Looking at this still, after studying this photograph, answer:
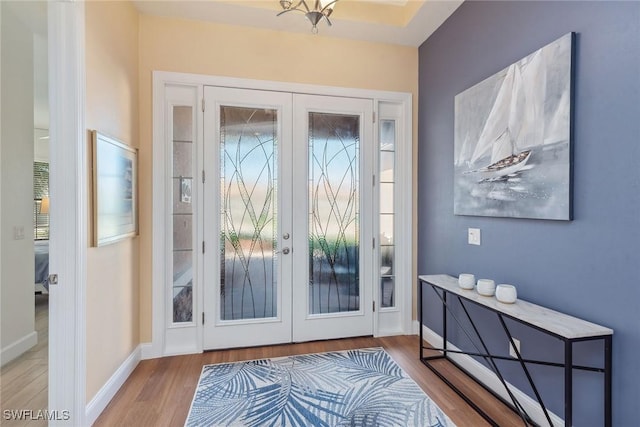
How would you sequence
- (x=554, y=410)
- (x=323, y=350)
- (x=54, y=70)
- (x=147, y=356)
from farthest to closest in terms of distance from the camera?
(x=323, y=350) → (x=147, y=356) → (x=554, y=410) → (x=54, y=70)

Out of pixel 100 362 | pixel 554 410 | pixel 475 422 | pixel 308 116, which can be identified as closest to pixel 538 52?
pixel 308 116

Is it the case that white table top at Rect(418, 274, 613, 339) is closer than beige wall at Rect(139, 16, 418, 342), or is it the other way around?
white table top at Rect(418, 274, 613, 339)

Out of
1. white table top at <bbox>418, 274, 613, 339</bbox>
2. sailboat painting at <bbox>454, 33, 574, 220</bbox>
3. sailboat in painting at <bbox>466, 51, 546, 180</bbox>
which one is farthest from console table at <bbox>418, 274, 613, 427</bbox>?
sailboat in painting at <bbox>466, 51, 546, 180</bbox>

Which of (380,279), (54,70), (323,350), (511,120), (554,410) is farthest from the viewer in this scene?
(380,279)

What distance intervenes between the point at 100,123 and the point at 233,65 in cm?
127

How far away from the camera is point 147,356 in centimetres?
267

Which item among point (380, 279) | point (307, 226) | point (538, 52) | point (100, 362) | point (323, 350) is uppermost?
point (538, 52)

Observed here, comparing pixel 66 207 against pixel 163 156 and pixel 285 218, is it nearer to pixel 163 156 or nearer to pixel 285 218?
pixel 163 156

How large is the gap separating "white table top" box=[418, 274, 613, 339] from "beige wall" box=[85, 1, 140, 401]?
2383mm

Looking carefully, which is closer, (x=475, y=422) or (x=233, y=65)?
(x=475, y=422)

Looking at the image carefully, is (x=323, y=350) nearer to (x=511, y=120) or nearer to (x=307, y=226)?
(x=307, y=226)

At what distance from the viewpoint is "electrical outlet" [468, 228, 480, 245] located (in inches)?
93.4

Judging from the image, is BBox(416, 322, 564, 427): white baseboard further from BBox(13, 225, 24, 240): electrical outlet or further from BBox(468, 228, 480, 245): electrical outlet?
BBox(13, 225, 24, 240): electrical outlet

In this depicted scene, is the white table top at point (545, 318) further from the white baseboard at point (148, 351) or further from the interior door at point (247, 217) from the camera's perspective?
the white baseboard at point (148, 351)
